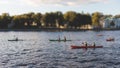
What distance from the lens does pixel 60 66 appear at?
191 ft

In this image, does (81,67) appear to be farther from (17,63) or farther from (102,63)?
(17,63)

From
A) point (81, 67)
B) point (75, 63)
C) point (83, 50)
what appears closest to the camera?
point (81, 67)

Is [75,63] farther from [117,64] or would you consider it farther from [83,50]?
[83,50]

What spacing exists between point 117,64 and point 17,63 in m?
18.0

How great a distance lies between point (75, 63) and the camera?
61969mm

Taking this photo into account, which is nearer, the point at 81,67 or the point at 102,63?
the point at 81,67

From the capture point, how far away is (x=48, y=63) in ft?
204

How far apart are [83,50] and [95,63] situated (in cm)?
2690

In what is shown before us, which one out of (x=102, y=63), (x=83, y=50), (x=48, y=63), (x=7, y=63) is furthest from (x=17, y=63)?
(x=83, y=50)

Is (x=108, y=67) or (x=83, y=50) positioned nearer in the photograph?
(x=108, y=67)

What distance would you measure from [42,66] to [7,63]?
25.0 ft

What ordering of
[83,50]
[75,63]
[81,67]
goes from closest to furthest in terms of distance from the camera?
[81,67] → [75,63] → [83,50]

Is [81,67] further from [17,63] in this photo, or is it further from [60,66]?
[17,63]

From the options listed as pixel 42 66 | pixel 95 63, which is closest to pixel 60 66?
pixel 42 66
